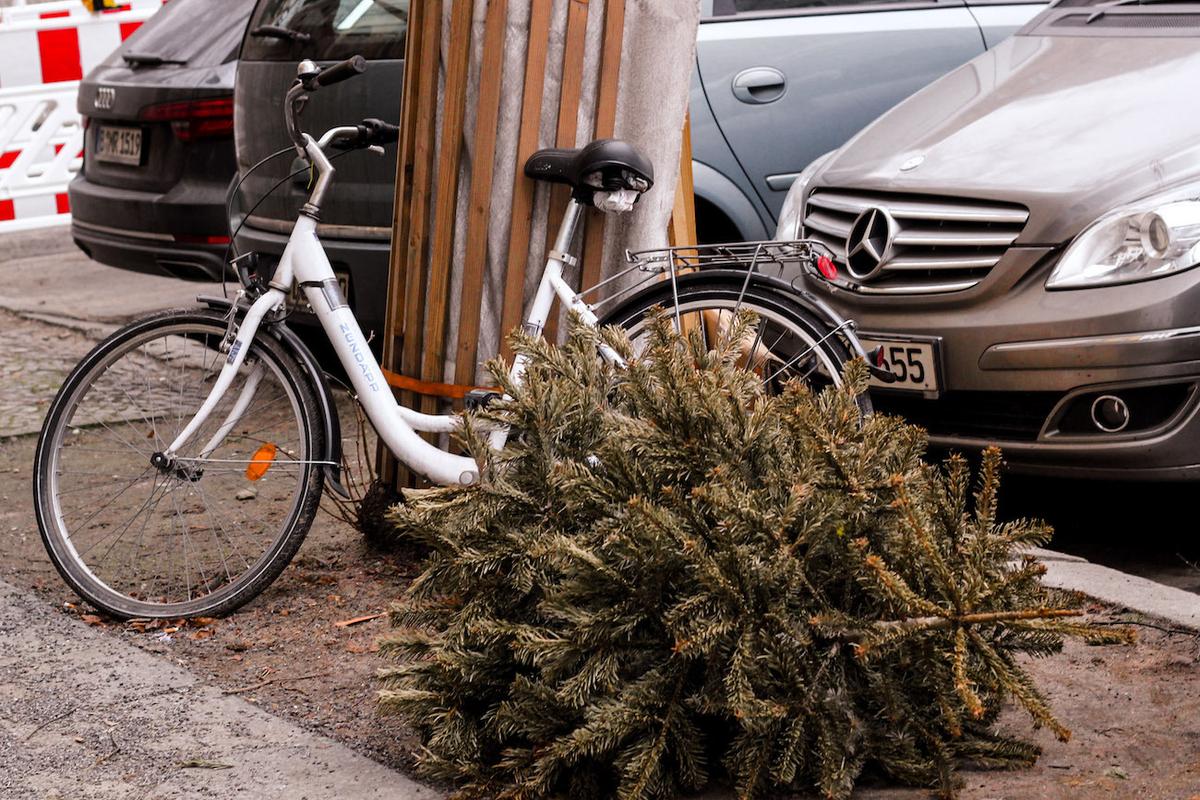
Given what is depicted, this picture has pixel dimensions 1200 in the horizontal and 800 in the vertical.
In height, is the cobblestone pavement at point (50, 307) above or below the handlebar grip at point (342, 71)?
below

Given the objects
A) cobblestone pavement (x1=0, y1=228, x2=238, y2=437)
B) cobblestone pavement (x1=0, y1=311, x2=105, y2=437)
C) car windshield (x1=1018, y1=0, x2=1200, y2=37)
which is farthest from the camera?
cobblestone pavement (x1=0, y1=228, x2=238, y2=437)

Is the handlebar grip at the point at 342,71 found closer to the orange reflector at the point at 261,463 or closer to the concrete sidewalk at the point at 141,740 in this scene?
the orange reflector at the point at 261,463

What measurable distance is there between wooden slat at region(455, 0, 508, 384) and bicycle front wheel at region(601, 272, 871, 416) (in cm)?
40

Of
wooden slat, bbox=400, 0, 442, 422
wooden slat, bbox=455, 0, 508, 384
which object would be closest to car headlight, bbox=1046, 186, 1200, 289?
wooden slat, bbox=455, 0, 508, 384

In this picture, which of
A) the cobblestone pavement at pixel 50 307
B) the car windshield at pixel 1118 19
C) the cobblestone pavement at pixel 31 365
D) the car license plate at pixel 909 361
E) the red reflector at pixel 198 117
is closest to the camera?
the car license plate at pixel 909 361

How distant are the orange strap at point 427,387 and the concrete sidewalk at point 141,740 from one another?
0.94 meters

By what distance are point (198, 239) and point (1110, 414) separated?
434cm

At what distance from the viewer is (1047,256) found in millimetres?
4016

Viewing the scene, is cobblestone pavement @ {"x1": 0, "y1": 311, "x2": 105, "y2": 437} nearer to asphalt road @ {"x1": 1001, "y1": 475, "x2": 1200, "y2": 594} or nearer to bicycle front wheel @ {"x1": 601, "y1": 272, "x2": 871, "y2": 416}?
bicycle front wheel @ {"x1": 601, "y1": 272, "x2": 871, "y2": 416}

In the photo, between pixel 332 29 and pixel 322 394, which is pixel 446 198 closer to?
pixel 322 394

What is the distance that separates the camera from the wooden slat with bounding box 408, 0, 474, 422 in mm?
3795

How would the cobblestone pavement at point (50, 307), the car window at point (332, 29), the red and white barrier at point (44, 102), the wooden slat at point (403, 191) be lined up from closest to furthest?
1. the wooden slat at point (403, 191)
2. the car window at point (332, 29)
3. the cobblestone pavement at point (50, 307)
4. the red and white barrier at point (44, 102)

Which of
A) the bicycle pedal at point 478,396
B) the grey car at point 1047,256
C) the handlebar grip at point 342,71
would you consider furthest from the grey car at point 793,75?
the bicycle pedal at point 478,396

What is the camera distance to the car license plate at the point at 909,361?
4141mm
